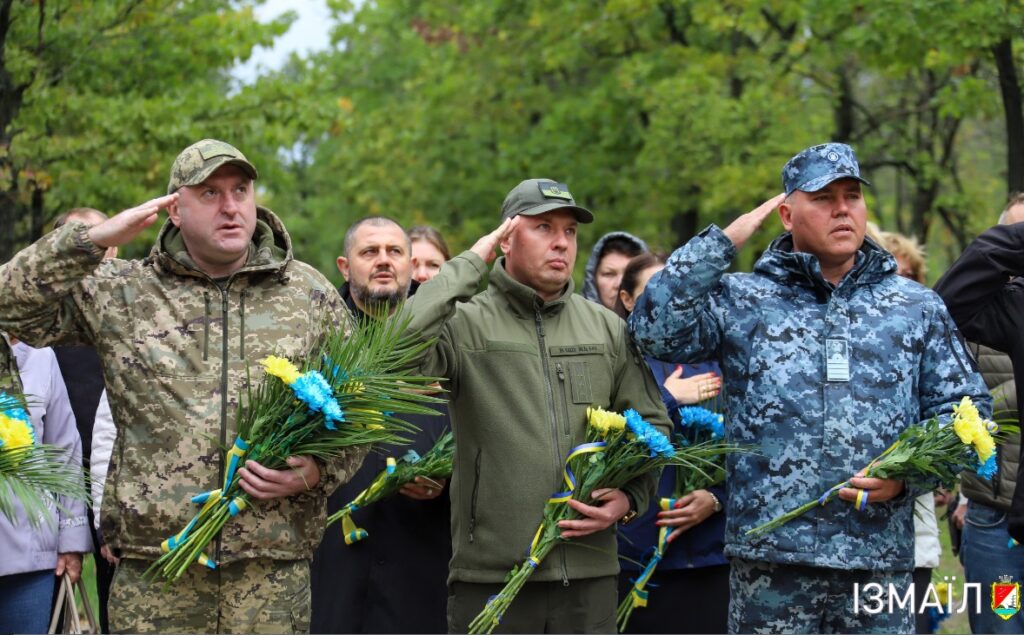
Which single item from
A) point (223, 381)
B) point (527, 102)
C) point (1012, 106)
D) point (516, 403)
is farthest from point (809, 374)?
point (527, 102)

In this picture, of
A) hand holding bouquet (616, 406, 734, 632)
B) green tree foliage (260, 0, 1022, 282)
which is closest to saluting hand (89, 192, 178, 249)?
hand holding bouquet (616, 406, 734, 632)

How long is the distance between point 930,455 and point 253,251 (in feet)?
8.49

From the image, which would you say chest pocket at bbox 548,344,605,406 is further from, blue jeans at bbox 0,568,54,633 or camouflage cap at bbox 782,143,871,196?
blue jeans at bbox 0,568,54,633

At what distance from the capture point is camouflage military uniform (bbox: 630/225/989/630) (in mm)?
4594

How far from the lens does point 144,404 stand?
14.5 ft

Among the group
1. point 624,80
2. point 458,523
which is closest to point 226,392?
point 458,523

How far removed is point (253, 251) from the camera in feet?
15.7

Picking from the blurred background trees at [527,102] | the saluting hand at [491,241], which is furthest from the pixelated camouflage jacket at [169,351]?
the blurred background trees at [527,102]

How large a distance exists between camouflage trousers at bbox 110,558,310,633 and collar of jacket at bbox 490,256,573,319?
1409mm

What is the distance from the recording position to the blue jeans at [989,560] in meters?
5.69

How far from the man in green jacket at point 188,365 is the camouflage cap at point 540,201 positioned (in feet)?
3.20

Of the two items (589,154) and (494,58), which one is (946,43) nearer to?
(589,154)

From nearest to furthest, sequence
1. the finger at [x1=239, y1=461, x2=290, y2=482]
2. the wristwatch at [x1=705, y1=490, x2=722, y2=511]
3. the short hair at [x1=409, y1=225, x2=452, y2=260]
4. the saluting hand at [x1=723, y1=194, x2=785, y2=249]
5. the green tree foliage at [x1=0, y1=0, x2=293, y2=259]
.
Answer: the finger at [x1=239, y1=461, x2=290, y2=482]
the saluting hand at [x1=723, y1=194, x2=785, y2=249]
the wristwatch at [x1=705, y1=490, x2=722, y2=511]
the short hair at [x1=409, y1=225, x2=452, y2=260]
the green tree foliage at [x1=0, y1=0, x2=293, y2=259]

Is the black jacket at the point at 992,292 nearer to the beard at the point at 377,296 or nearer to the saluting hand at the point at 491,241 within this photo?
the saluting hand at the point at 491,241
